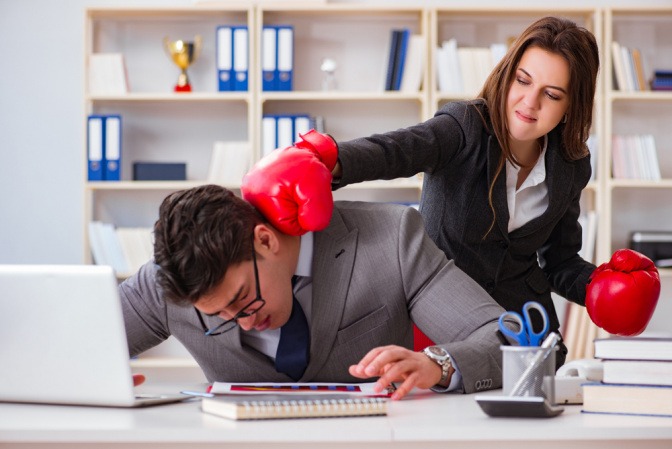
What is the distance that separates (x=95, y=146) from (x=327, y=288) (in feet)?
9.03

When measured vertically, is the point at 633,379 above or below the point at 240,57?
below

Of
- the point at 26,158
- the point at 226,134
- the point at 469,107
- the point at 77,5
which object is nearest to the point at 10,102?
the point at 26,158

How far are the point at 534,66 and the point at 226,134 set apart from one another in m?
2.62

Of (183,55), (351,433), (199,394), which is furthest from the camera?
(183,55)

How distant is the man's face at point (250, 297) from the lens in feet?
4.57

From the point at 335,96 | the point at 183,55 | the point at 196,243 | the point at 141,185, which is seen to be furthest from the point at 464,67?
the point at 196,243

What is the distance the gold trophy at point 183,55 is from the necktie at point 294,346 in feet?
9.18

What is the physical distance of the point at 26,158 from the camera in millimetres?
4324

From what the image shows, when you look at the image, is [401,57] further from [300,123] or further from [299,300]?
[299,300]

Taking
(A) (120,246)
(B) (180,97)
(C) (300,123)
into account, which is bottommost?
(A) (120,246)

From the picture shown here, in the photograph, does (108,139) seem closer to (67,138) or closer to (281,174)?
(67,138)

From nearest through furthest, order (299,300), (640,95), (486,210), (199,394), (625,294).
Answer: (199,394) → (299,300) → (625,294) → (486,210) → (640,95)

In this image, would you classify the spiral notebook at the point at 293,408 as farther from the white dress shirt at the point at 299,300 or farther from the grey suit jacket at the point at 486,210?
the grey suit jacket at the point at 486,210

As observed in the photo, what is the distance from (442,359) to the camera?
1421 millimetres
